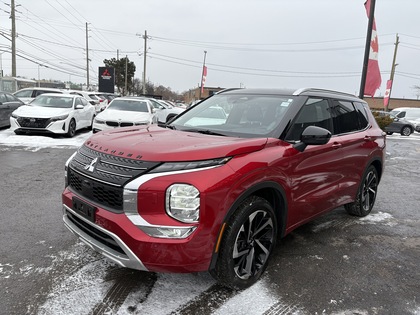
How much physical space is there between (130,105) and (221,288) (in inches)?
426

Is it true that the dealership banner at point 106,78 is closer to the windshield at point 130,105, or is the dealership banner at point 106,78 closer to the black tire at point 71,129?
the windshield at point 130,105

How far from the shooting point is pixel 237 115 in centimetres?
371

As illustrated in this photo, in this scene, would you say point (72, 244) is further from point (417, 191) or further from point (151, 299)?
point (417, 191)

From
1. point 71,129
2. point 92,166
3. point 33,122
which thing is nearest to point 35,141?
point 33,122

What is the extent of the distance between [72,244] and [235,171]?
6.93ft

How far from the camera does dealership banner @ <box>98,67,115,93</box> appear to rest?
1564 inches

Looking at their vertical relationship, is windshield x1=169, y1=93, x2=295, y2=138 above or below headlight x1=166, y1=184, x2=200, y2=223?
above

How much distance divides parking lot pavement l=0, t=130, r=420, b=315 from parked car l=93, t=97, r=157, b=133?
6.57m

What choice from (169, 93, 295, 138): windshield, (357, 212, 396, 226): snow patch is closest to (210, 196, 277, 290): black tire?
(169, 93, 295, 138): windshield

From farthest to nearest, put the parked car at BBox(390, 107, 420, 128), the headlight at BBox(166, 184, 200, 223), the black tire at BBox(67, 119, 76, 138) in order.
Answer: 1. the parked car at BBox(390, 107, 420, 128)
2. the black tire at BBox(67, 119, 76, 138)
3. the headlight at BBox(166, 184, 200, 223)

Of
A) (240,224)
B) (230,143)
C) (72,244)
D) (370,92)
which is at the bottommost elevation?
(72,244)

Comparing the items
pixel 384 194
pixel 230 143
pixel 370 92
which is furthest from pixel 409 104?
pixel 230 143

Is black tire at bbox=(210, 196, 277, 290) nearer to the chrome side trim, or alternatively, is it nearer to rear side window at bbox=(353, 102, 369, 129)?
the chrome side trim

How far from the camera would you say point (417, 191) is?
6.83 m
